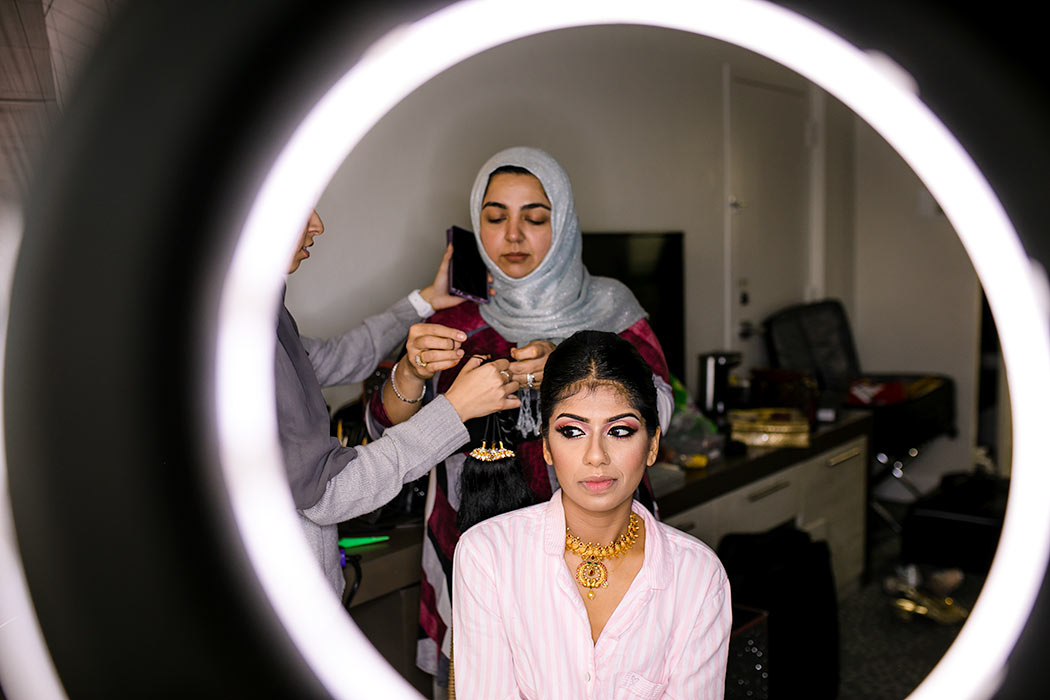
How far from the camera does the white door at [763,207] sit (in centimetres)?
293

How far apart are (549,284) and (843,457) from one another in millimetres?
1782

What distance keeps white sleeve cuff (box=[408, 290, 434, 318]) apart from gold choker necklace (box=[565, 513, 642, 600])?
44 cm

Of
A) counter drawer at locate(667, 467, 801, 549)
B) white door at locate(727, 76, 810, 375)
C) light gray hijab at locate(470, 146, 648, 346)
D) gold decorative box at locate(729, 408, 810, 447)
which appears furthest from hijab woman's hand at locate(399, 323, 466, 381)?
white door at locate(727, 76, 810, 375)

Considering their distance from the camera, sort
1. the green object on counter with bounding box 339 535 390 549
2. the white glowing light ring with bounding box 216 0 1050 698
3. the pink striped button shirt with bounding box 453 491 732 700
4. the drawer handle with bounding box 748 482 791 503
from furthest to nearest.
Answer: the drawer handle with bounding box 748 482 791 503, the green object on counter with bounding box 339 535 390 549, the pink striped button shirt with bounding box 453 491 732 700, the white glowing light ring with bounding box 216 0 1050 698

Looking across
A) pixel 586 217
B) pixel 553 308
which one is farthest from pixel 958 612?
pixel 553 308

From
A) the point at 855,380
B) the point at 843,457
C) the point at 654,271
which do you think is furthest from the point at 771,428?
the point at 855,380

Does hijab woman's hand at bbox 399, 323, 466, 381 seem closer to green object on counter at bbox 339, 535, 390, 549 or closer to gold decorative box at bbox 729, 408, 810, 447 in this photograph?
green object on counter at bbox 339, 535, 390, 549

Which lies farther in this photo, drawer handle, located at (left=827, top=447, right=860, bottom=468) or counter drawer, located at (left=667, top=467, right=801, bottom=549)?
drawer handle, located at (left=827, top=447, right=860, bottom=468)

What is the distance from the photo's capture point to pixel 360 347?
128 centimetres

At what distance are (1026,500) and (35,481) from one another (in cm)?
113

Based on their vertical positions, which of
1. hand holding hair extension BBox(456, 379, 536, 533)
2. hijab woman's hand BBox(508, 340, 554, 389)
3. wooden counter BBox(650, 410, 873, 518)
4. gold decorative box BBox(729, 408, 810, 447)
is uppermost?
hijab woman's hand BBox(508, 340, 554, 389)

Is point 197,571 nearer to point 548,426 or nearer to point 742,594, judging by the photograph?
point 548,426

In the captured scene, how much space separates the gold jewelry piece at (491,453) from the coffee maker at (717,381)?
142 cm

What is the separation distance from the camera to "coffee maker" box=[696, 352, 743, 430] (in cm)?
247
